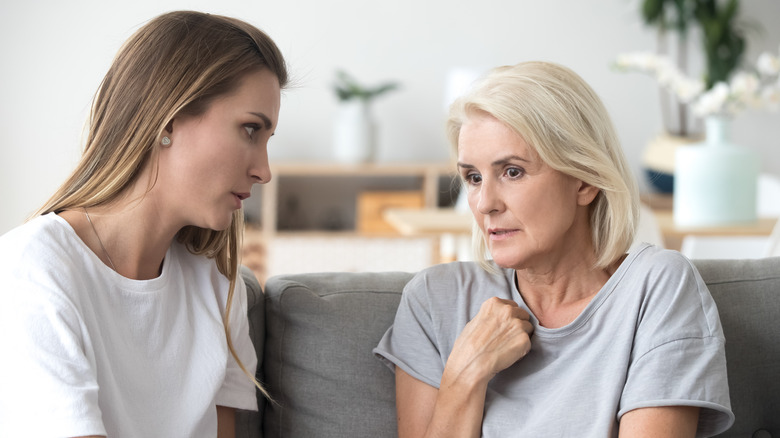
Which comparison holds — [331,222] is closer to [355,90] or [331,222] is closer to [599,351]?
[355,90]

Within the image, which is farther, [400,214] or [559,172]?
[400,214]

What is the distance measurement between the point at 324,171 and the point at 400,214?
1.15m

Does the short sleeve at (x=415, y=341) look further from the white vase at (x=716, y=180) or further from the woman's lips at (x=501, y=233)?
the white vase at (x=716, y=180)

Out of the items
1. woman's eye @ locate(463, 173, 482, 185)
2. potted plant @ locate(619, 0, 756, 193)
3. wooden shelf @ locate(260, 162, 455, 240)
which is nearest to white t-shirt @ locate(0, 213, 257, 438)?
woman's eye @ locate(463, 173, 482, 185)

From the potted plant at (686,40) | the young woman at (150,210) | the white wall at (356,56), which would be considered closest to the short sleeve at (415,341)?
the young woman at (150,210)

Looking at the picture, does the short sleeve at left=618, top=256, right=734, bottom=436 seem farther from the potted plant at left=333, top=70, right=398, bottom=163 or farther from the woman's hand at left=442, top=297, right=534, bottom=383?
the potted plant at left=333, top=70, right=398, bottom=163

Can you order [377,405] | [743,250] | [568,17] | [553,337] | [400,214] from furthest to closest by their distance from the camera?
[568,17] → [400,214] → [743,250] → [377,405] → [553,337]

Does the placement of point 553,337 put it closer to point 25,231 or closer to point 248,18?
point 25,231

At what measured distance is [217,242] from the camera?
4.70 feet

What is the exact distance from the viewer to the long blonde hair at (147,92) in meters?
1.21

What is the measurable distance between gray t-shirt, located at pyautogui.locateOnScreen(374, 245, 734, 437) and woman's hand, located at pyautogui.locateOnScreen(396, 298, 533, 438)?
4cm

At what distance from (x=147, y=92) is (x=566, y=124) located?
25.5 inches

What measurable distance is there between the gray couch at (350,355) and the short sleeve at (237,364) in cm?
9

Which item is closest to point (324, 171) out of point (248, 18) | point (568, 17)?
point (248, 18)
